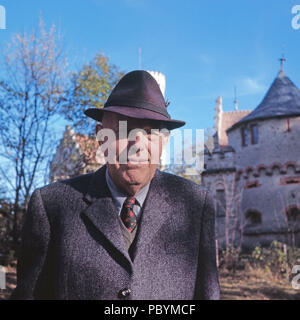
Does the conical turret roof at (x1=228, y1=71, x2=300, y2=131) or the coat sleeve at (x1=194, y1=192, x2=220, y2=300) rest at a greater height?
the conical turret roof at (x1=228, y1=71, x2=300, y2=131)

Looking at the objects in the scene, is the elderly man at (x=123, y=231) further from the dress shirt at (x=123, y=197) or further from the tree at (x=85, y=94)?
the tree at (x=85, y=94)

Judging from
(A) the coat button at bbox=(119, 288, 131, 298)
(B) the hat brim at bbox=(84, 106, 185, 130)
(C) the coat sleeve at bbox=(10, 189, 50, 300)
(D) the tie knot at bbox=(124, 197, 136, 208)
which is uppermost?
(B) the hat brim at bbox=(84, 106, 185, 130)

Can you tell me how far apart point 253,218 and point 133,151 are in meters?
20.4

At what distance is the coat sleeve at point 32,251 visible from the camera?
1951 mm

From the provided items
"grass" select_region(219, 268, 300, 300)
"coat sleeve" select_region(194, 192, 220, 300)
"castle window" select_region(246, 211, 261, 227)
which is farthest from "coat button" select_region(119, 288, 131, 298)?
"castle window" select_region(246, 211, 261, 227)

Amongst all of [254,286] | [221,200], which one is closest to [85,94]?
[254,286]

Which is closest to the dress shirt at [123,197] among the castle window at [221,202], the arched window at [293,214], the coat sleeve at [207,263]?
the coat sleeve at [207,263]

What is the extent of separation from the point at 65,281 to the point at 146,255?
17.8 inches

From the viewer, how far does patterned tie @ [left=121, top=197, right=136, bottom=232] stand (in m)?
2.05

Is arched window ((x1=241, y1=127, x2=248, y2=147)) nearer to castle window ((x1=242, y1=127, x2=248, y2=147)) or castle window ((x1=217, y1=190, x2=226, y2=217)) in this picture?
castle window ((x1=242, y1=127, x2=248, y2=147))

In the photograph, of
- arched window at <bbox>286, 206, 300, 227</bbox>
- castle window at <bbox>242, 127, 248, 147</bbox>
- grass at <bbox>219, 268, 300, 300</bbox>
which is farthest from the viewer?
castle window at <bbox>242, 127, 248, 147</bbox>

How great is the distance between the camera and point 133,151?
1938 mm

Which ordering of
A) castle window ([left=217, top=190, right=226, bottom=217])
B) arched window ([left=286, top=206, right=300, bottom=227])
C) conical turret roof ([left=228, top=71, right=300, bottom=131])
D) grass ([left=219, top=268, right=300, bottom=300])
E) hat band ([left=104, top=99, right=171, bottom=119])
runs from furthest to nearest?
conical turret roof ([left=228, top=71, right=300, bottom=131])
castle window ([left=217, top=190, right=226, bottom=217])
arched window ([left=286, top=206, right=300, bottom=227])
grass ([left=219, top=268, right=300, bottom=300])
hat band ([left=104, top=99, right=171, bottom=119])

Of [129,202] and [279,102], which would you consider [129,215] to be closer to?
[129,202]
